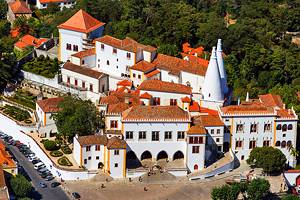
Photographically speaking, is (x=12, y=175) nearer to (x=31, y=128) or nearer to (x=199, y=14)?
(x=31, y=128)

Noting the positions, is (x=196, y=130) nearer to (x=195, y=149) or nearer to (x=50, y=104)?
(x=195, y=149)

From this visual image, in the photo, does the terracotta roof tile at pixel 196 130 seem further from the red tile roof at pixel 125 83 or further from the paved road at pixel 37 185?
the paved road at pixel 37 185

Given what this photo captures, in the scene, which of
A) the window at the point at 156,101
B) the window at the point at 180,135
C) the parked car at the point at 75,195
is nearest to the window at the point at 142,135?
the window at the point at 180,135

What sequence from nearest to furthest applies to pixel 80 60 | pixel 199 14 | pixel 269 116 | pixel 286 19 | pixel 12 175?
pixel 12 175, pixel 269 116, pixel 80 60, pixel 199 14, pixel 286 19

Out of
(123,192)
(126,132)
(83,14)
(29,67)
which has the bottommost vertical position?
(123,192)

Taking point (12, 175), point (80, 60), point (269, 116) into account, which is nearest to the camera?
point (12, 175)

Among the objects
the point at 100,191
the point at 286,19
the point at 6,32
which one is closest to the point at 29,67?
the point at 6,32

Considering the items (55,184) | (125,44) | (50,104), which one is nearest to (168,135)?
(55,184)

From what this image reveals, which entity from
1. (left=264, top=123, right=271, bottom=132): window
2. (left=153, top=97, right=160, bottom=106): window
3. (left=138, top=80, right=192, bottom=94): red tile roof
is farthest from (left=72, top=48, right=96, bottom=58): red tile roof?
(left=264, top=123, right=271, bottom=132): window
